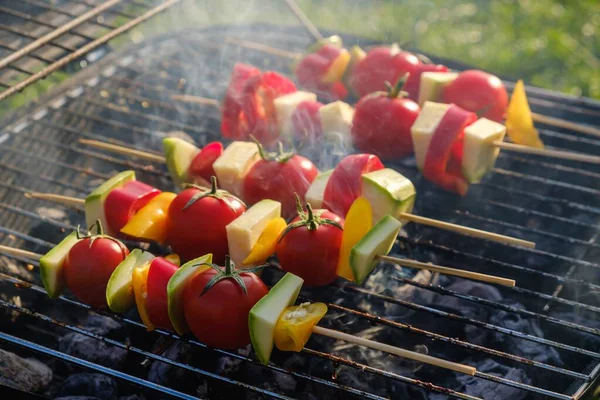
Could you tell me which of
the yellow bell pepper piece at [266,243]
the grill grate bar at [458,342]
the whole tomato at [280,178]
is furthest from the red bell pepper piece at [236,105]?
the grill grate bar at [458,342]

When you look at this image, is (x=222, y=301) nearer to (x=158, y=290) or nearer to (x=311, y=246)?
(x=158, y=290)

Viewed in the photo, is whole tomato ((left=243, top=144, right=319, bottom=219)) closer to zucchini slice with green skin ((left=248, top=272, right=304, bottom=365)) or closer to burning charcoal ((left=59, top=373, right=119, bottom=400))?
zucchini slice with green skin ((left=248, top=272, right=304, bottom=365))

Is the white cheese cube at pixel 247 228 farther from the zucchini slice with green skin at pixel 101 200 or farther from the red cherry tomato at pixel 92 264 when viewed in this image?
the zucchini slice with green skin at pixel 101 200

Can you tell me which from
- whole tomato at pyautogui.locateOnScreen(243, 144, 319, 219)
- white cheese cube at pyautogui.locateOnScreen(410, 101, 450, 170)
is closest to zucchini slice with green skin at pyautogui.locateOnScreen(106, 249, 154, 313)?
whole tomato at pyautogui.locateOnScreen(243, 144, 319, 219)

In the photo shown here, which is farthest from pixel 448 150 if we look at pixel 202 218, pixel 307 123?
pixel 202 218

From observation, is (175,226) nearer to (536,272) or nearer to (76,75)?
(536,272)

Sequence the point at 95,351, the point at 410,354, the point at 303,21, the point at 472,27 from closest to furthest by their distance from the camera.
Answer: the point at 410,354
the point at 95,351
the point at 303,21
the point at 472,27
